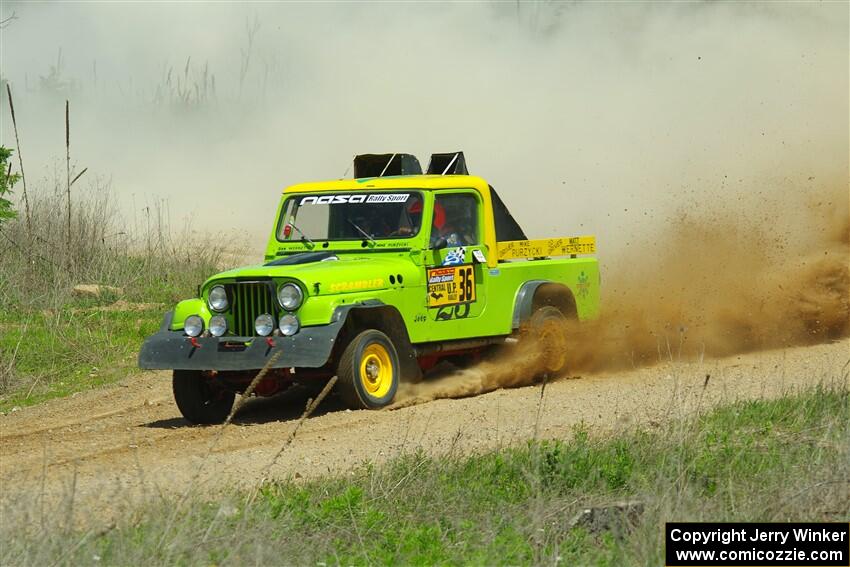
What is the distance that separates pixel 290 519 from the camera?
6461mm

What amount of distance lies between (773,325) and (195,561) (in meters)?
10.3

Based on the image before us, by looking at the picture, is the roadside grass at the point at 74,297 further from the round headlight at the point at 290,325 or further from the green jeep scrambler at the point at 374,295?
the round headlight at the point at 290,325

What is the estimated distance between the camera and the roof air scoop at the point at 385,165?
1287 cm

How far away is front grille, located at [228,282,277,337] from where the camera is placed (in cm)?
1048

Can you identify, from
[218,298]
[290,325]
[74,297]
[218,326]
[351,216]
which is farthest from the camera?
[74,297]

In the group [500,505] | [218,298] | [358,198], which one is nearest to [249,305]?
[218,298]

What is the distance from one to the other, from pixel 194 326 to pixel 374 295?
149 cm

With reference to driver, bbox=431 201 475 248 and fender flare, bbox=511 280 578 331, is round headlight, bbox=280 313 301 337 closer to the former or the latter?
driver, bbox=431 201 475 248

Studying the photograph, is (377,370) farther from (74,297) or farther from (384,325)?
(74,297)

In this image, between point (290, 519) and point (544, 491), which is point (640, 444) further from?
point (290, 519)

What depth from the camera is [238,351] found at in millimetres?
10250

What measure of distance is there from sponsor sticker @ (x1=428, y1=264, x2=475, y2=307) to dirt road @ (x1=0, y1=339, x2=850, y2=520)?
3.00 ft

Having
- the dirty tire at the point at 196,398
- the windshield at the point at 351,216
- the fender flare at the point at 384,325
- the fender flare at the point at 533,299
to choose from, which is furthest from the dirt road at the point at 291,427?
the windshield at the point at 351,216

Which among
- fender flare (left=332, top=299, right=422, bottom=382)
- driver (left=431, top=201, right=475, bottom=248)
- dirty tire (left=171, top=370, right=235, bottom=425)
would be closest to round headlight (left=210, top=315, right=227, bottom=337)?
dirty tire (left=171, top=370, right=235, bottom=425)
